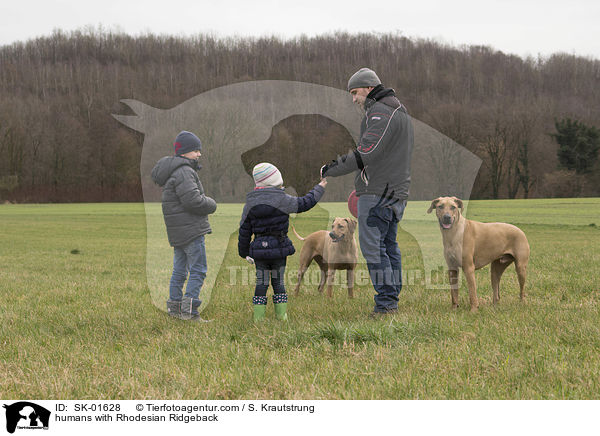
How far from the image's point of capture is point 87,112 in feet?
219

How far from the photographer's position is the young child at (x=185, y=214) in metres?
5.84

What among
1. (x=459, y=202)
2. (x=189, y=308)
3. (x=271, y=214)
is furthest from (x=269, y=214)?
(x=459, y=202)

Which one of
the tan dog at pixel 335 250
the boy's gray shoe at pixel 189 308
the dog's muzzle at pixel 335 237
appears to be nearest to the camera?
the boy's gray shoe at pixel 189 308

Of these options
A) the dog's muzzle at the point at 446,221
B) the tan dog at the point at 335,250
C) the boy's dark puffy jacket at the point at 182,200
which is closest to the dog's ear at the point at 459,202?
the dog's muzzle at the point at 446,221

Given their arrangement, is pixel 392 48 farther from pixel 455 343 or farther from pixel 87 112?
pixel 455 343

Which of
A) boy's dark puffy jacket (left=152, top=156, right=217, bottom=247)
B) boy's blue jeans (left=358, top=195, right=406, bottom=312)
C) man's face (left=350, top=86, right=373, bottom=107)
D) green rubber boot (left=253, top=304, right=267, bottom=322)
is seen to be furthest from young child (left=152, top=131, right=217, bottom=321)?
man's face (left=350, top=86, right=373, bottom=107)

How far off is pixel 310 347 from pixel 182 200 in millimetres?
2481

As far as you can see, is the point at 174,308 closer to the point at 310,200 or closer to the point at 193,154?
the point at 193,154

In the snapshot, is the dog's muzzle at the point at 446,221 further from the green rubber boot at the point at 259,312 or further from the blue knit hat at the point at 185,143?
the blue knit hat at the point at 185,143

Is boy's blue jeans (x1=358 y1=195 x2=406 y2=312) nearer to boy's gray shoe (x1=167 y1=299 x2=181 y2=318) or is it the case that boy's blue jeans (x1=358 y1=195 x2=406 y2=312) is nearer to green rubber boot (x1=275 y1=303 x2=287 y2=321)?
green rubber boot (x1=275 y1=303 x2=287 y2=321)

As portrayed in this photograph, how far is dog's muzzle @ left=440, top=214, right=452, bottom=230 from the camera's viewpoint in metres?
6.02
